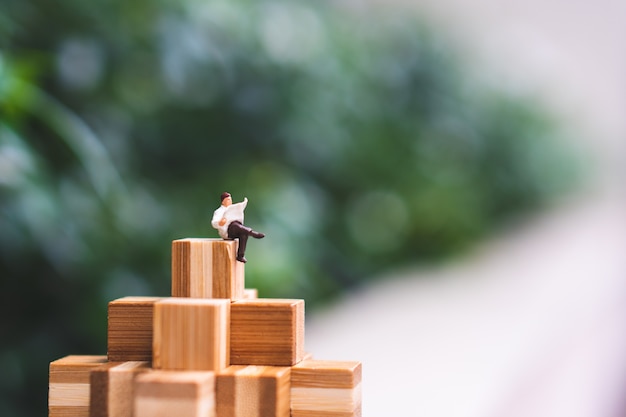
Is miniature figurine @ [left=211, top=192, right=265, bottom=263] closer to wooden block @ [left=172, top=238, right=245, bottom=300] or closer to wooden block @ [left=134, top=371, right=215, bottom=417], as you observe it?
wooden block @ [left=172, top=238, right=245, bottom=300]

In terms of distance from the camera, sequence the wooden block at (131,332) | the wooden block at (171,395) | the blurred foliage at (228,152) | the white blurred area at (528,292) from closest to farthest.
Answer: the wooden block at (171,395) < the wooden block at (131,332) < the blurred foliage at (228,152) < the white blurred area at (528,292)

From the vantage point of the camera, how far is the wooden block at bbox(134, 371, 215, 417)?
60 cm

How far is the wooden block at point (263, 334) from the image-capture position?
2.19 ft

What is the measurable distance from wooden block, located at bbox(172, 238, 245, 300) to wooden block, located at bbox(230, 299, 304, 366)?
0.9 inches

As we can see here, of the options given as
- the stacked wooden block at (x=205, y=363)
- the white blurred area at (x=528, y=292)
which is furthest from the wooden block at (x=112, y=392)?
the white blurred area at (x=528, y=292)

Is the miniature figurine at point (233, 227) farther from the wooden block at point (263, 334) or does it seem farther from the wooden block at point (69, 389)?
the wooden block at point (69, 389)

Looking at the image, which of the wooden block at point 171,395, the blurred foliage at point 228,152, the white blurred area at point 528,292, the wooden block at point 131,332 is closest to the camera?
the wooden block at point 171,395

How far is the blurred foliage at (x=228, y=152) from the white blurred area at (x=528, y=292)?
116mm

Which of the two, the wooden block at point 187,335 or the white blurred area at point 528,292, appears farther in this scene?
the white blurred area at point 528,292

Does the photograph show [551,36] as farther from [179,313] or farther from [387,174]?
[179,313]

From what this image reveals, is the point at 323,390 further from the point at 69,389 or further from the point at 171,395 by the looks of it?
the point at 69,389

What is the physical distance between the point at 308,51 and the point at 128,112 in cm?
57

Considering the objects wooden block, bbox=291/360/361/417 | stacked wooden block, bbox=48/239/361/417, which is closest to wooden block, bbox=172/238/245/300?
stacked wooden block, bbox=48/239/361/417

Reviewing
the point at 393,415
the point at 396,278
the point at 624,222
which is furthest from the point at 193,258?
the point at 624,222
